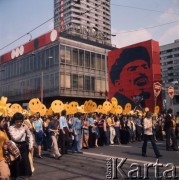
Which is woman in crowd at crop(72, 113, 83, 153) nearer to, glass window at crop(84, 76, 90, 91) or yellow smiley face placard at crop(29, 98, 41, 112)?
yellow smiley face placard at crop(29, 98, 41, 112)

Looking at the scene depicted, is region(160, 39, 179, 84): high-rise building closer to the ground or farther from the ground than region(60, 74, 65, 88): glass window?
farther from the ground

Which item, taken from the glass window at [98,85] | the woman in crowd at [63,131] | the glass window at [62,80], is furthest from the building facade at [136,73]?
the woman in crowd at [63,131]

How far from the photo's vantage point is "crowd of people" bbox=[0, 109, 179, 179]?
601 cm

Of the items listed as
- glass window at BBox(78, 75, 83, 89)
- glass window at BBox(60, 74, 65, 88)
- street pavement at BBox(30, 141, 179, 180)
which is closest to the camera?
street pavement at BBox(30, 141, 179, 180)

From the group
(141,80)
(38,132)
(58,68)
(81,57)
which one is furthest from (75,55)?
(38,132)

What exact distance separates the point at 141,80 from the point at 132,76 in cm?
177

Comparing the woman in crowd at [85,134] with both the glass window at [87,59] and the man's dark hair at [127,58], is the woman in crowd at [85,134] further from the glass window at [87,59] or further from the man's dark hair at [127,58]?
the glass window at [87,59]

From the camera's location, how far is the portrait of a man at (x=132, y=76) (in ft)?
121

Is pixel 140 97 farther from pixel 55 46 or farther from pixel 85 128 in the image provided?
pixel 85 128

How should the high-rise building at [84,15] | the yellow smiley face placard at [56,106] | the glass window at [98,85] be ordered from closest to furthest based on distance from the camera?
the yellow smiley face placard at [56,106] → the glass window at [98,85] → the high-rise building at [84,15]

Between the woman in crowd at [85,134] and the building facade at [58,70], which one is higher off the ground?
the building facade at [58,70]

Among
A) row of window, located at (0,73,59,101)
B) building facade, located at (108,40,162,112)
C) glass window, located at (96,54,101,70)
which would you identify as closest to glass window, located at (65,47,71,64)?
row of window, located at (0,73,59,101)

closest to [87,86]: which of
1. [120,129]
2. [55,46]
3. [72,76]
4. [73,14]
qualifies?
[72,76]

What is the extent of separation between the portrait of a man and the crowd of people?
17.9 m
